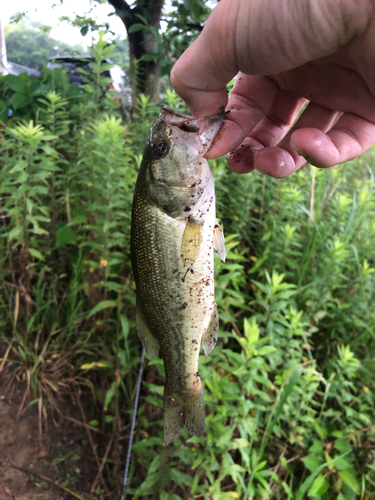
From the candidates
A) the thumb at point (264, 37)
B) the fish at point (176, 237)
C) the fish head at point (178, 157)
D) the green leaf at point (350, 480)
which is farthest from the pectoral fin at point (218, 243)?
the green leaf at point (350, 480)

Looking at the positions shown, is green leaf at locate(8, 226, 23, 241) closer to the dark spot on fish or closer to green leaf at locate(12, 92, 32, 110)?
the dark spot on fish

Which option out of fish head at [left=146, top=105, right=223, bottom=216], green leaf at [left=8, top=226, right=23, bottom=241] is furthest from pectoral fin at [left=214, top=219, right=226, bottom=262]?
green leaf at [left=8, top=226, right=23, bottom=241]

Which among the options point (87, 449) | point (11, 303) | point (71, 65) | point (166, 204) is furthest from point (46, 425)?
point (71, 65)

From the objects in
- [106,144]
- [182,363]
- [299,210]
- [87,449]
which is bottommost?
[87,449]

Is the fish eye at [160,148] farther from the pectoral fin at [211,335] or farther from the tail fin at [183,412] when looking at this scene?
the tail fin at [183,412]

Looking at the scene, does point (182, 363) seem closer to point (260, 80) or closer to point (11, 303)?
point (260, 80)
